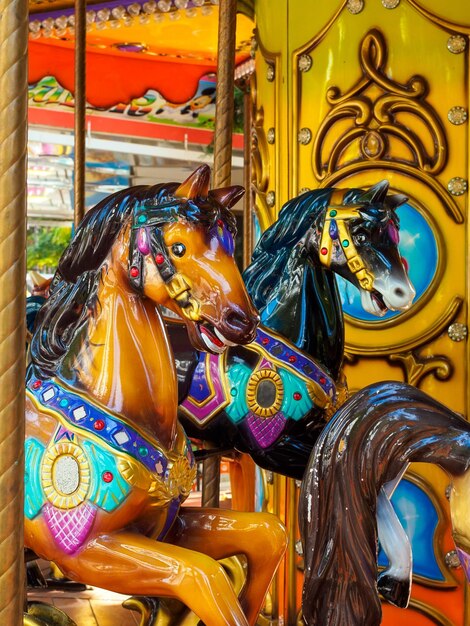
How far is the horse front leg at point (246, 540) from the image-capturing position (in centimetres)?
195

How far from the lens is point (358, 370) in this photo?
3.16 meters

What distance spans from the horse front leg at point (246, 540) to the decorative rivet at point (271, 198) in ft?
5.09

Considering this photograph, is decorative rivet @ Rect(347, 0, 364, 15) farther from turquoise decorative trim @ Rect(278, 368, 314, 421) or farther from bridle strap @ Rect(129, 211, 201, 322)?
bridle strap @ Rect(129, 211, 201, 322)

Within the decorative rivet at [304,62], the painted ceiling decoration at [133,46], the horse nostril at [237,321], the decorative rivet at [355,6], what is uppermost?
the painted ceiling decoration at [133,46]

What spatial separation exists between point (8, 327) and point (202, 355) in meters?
1.48

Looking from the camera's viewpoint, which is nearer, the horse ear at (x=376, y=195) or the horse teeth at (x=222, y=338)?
the horse teeth at (x=222, y=338)

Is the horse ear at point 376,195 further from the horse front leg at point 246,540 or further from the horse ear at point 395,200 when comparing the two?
the horse front leg at point 246,540

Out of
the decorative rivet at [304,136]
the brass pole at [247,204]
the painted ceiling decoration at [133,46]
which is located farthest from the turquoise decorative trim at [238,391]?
the painted ceiling decoration at [133,46]

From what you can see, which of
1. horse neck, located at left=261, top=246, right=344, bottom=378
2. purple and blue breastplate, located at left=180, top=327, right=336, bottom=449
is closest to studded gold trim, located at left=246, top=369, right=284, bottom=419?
purple and blue breastplate, located at left=180, top=327, right=336, bottom=449

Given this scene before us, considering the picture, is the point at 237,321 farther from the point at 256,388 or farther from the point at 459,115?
the point at 459,115

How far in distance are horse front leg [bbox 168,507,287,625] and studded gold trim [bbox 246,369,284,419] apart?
63cm

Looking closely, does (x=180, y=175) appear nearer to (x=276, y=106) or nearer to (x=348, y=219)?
(x=276, y=106)

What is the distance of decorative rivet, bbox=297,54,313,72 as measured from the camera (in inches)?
127

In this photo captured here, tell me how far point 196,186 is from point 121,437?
0.49 meters
